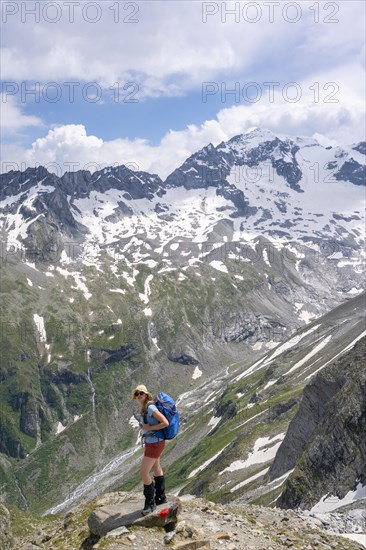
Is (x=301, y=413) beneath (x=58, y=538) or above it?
beneath

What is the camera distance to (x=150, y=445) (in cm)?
2048

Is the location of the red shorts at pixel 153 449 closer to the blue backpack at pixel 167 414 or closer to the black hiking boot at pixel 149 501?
the blue backpack at pixel 167 414

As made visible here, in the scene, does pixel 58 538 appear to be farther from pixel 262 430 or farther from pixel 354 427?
pixel 262 430

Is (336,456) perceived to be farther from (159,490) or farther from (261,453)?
(261,453)

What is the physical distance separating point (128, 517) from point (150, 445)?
2842 mm

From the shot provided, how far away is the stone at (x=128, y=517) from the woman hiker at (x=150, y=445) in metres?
0.32

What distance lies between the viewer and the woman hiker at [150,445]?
65.0 ft

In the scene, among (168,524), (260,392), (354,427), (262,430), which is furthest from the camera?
(260,392)

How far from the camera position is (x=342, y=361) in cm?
8388

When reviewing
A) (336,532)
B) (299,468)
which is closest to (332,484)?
(299,468)

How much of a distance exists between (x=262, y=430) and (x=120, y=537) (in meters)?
108

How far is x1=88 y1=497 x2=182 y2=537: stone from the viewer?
1953cm

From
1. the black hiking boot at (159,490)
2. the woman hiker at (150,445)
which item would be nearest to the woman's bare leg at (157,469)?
the woman hiker at (150,445)

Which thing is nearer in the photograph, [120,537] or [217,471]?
[120,537]
